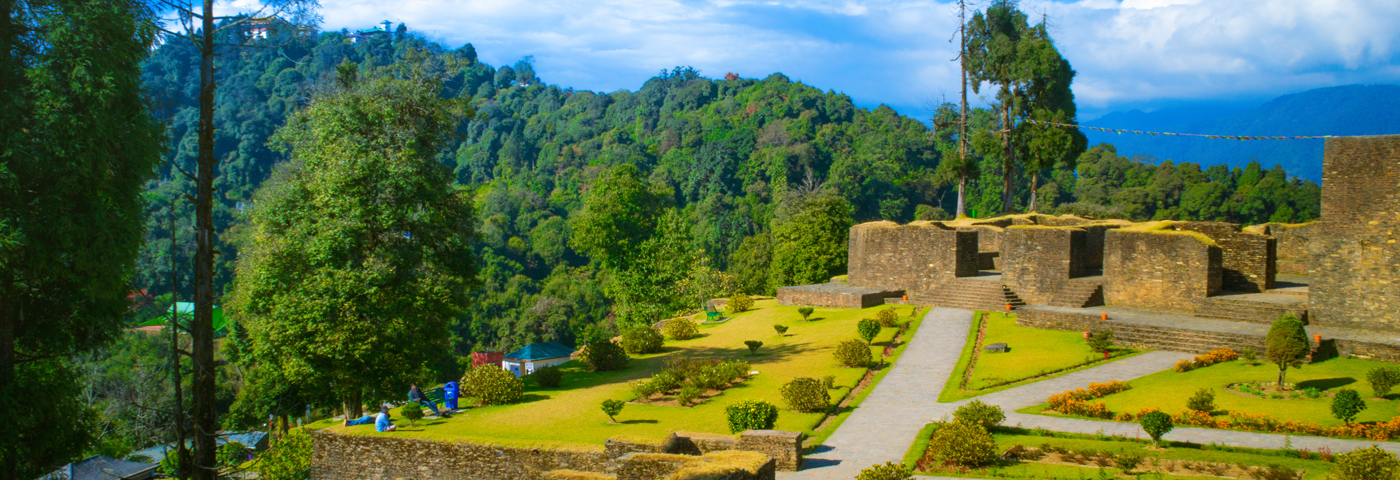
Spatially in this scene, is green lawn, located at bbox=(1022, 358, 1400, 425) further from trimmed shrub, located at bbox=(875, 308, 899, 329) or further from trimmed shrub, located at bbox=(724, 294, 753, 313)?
trimmed shrub, located at bbox=(724, 294, 753, 313)

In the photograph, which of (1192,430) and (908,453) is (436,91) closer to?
(908,453)

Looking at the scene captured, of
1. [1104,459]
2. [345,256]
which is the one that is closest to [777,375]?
[1104,459]

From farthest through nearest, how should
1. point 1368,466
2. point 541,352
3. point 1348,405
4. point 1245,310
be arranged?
1. point 541,352
2. point 1245,310
3. point 1348,405
4. point 1368,466

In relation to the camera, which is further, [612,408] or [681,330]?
[681,330]

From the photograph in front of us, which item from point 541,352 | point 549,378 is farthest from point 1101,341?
point 541,352

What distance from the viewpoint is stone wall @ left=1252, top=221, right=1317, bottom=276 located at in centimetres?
2525

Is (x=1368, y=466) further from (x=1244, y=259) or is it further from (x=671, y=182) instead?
(x=671, y=182)

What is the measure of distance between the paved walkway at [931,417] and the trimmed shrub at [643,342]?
6141 mm

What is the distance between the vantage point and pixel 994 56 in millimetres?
32531

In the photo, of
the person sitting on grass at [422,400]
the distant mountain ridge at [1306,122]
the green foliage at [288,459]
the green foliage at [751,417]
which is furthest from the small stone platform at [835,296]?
the distant mountain ridge at [1306,122]

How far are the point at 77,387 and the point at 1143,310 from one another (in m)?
20.9

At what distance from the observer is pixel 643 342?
69.8ft

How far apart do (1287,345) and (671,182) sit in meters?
64.0

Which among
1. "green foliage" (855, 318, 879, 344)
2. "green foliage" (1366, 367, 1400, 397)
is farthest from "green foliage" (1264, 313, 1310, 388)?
"green foliage" (855, 318, 879, 344)
